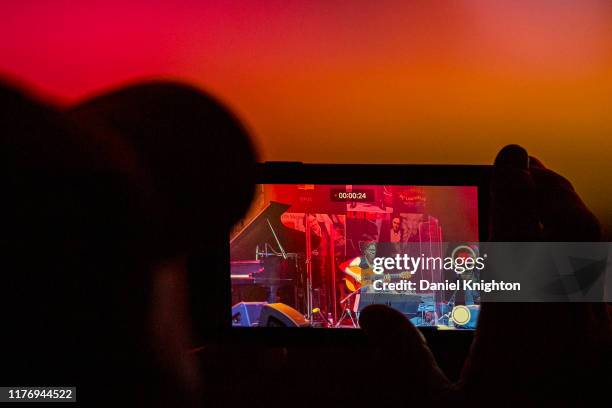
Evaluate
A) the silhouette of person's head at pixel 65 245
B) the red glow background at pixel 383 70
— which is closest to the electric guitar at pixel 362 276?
Answer: the red glow background at pixel 383 70

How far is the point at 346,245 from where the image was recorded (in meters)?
0.75

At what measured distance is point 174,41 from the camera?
0.95 metres

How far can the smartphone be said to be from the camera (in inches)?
29.3

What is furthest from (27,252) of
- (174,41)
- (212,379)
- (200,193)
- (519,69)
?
(519,69)

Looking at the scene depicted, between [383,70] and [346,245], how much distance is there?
0.37 metres

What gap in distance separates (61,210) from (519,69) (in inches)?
34.0

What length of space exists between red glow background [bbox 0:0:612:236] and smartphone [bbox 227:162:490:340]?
0.21 metres

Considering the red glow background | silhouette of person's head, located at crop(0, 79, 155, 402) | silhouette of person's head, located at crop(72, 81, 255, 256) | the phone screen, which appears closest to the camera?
silhouette of person's head, located at crop(0, 79, 155, 402)

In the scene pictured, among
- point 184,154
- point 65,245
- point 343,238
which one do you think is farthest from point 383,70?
point 65,245

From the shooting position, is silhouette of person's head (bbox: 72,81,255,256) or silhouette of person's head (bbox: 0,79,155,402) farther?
silhouette of person's head (bbox: 72,81,255,256)

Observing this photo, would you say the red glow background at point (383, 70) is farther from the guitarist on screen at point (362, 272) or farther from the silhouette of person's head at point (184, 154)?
the silhouette of person's head at point (184, 154)

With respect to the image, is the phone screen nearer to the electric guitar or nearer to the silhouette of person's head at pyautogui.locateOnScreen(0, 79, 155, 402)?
the electric guitar

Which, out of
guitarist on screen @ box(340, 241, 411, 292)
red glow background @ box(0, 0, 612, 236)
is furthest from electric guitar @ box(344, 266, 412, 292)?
red glow background @ box(0, 0, 612, 236)

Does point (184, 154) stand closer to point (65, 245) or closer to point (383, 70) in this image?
point (65, 245)
